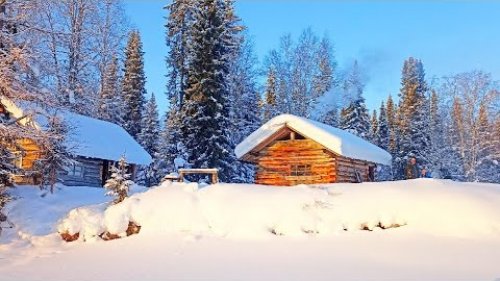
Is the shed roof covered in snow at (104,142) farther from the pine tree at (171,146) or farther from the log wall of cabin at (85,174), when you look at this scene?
the pine tree at (171,146)

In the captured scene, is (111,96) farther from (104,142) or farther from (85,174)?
(85,174)

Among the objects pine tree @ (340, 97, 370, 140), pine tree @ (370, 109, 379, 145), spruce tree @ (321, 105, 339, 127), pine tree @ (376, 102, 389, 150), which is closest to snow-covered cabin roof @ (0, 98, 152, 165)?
spruce tree @ (321, 105, 339, 127)

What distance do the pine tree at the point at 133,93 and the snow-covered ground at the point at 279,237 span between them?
26781mm

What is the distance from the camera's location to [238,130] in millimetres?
37594

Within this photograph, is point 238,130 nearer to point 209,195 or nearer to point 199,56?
point 199,56

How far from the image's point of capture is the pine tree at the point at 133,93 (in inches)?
1684

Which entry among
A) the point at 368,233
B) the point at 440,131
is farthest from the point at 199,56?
the point at 440,131

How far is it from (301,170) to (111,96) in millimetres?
21787

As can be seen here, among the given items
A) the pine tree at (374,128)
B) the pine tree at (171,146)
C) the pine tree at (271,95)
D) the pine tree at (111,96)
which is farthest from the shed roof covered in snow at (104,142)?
the pine tree at (374,128)

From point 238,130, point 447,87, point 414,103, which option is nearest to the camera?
point 238,130

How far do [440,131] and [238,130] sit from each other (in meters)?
23.4

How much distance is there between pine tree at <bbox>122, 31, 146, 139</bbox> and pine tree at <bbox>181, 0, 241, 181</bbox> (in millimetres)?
11452

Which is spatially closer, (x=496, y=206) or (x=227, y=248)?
(x=227, y=248)

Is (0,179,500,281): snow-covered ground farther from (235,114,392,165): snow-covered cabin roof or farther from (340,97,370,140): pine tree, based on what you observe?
(340,97,370,140): pine tree
